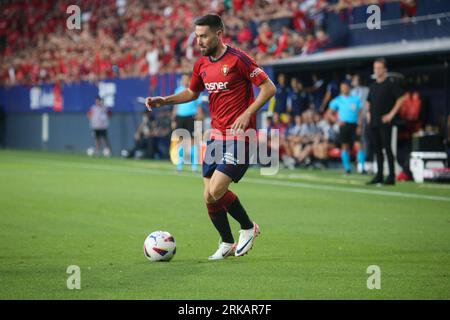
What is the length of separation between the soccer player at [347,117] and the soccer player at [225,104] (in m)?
13.4

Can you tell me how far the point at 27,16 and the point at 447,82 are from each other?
25.6 m

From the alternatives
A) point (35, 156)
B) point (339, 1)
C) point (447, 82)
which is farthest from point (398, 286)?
point (35, 156)

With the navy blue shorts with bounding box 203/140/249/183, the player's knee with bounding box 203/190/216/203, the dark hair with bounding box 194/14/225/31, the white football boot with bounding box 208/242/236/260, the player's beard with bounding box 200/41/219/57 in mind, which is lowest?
the white football boot with bounding box 208/242/236/260

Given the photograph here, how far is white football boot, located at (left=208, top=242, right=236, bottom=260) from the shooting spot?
10023mm

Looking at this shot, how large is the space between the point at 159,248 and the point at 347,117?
14.5 meters

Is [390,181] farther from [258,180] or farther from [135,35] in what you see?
[135,35]

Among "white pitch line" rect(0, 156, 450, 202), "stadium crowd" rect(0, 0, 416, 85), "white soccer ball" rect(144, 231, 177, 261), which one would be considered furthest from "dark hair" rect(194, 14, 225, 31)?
"stadium crowd" rect(0, 0, 416, 85)

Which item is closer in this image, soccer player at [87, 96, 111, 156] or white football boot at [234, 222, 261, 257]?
white football boot at [234, 222, 261, 257]

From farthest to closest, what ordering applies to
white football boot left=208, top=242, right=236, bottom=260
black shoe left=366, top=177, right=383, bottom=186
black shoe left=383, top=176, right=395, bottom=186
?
black shoe left=366, top=177, right=383, bottom=186 → black shoe left=383, top=176, right=395, bottom=186 → white football boot left=208, top=242, right=236, bottom=260

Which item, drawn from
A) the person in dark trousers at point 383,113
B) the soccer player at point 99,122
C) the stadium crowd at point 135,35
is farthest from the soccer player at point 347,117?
the soccer player at point 99,122

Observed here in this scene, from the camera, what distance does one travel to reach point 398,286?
828cm

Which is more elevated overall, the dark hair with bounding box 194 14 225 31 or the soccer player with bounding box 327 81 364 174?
the dark hair with bounding box 194 14 225 31

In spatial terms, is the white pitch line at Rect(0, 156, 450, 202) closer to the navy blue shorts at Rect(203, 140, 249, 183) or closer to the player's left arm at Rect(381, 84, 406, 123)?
the player's left arm at Rect(381, 84, 406, 123)

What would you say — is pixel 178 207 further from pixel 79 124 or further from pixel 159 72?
pixel 79 124
